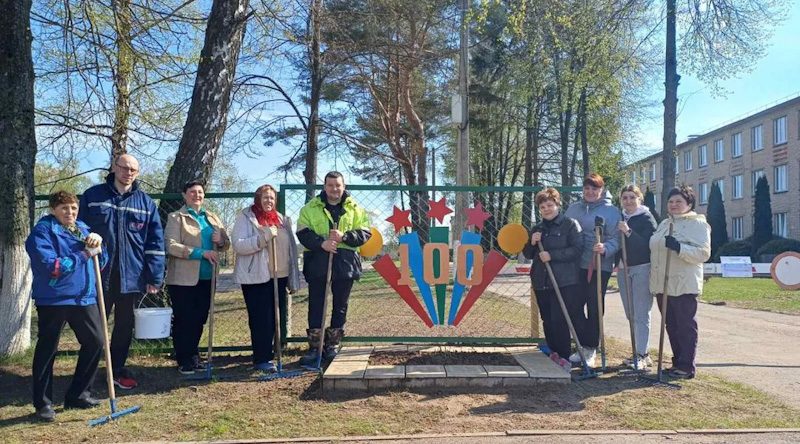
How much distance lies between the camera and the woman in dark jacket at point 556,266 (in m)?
5.07

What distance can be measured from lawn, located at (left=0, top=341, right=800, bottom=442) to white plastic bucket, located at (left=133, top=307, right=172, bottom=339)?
47 centimetres

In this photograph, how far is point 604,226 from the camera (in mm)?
5266

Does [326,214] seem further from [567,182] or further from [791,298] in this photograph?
[567,182]

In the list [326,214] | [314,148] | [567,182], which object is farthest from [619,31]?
[567,182]

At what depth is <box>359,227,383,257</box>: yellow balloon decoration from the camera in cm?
548

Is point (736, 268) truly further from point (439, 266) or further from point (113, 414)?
point (113, 414)

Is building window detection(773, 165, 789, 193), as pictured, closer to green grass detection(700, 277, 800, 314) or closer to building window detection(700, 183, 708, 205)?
building window detection(700, 183, 708, 205)

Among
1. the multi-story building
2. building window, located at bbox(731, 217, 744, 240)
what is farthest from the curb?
building window, located at bbox(731, 217, 744, 240)

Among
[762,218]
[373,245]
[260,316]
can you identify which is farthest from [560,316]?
[762,218]

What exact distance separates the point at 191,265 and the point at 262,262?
0.61m

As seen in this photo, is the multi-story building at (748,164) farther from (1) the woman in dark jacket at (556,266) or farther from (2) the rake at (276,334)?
(2) the rake at (276,334)

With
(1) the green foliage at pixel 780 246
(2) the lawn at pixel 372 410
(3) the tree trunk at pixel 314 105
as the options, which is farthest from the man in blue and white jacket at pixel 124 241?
(1) the green foliage at pixel 780 246

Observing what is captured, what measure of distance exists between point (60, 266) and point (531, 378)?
12.0 ft

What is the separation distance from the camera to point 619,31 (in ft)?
34.8
